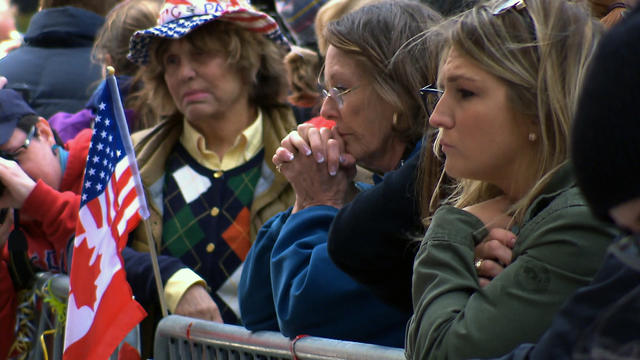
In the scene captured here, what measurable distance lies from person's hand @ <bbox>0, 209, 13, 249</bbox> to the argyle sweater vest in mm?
801

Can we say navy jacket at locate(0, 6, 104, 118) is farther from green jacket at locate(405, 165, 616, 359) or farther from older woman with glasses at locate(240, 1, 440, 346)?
green jacket at locate(405, 165, 616, 359)

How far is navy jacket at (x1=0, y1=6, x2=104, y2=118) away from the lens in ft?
16.3

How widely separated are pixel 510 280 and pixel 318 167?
3.90 ft

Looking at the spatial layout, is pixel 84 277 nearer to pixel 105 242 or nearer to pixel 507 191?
pixel 105 242

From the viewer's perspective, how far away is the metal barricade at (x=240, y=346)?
2479 millimetres

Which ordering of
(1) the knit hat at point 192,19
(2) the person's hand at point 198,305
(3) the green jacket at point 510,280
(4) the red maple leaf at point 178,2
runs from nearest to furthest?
(3) the green jacket at point 510,280 → (2) the person's hand at point 198,305 → (1) the knit hat at point 192,19 → (4) the red maple leaf at point 178,2

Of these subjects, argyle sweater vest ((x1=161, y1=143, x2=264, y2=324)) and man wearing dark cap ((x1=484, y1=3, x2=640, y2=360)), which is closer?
man wearing dark cap ((x1=484, y1=3, x2=640, y2=360))

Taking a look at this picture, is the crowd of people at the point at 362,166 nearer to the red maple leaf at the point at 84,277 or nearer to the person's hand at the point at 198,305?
the person's hand at the point at 198,305

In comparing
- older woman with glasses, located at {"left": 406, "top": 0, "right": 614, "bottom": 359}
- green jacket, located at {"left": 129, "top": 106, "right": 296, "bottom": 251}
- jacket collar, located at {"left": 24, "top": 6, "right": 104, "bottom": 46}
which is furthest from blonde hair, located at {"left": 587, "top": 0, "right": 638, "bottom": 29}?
jacket collar, located at {"left": 24, "top": 6, "right": 104, "bottom": 46}

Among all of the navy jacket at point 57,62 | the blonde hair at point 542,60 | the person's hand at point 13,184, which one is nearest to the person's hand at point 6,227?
the person's hand at point 13,184

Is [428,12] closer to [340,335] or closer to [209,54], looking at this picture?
[340,335]

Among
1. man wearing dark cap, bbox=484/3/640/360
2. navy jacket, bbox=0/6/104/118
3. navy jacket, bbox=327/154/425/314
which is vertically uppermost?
man wearing dark cap, bbox=484/3/640/360

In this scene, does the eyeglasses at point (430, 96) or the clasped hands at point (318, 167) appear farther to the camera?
the clasped hands at point (318, 167)

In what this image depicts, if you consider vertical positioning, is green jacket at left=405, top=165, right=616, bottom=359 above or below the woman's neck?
above
